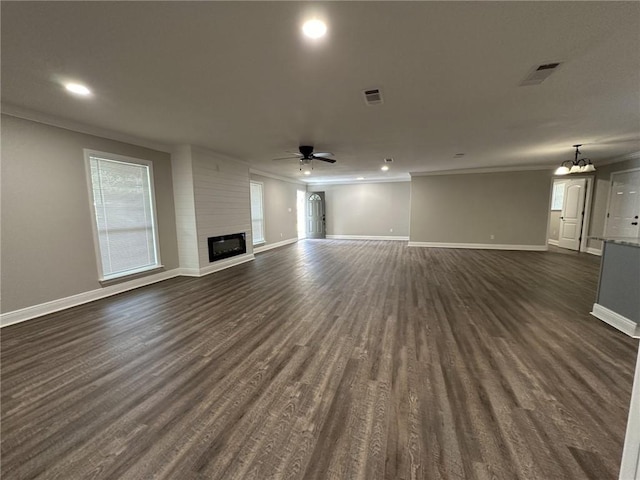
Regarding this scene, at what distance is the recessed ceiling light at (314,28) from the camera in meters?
1.72

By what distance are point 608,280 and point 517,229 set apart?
18.7 feet

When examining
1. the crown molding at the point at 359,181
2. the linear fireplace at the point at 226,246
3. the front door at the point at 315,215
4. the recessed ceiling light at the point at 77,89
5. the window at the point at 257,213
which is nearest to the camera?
the recessed ceiling light at the point at 77,89

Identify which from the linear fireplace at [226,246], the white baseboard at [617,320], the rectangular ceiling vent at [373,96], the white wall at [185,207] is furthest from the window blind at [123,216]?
the white baseboard at [617,320]

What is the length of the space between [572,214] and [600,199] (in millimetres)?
919

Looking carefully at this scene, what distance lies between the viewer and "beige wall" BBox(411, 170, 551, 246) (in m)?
7.86

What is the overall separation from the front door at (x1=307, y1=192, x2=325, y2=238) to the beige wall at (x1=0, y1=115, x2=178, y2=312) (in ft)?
26.1

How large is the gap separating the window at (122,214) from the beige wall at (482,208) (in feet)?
25.0

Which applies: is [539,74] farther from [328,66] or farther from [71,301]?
[71,301]

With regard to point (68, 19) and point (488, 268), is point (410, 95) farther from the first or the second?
point (488, 268)

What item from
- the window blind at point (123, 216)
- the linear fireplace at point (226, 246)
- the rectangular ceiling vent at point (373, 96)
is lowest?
the linear fireplace at point (226, 246)

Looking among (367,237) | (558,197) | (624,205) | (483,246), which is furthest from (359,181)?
(624,205)

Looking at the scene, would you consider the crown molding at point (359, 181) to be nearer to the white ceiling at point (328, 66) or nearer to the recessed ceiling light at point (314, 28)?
the white ceiling at point (328, 66)

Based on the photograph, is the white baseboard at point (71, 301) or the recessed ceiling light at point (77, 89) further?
the white baseboard at point (71, 301)

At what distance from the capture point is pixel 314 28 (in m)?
1.77
